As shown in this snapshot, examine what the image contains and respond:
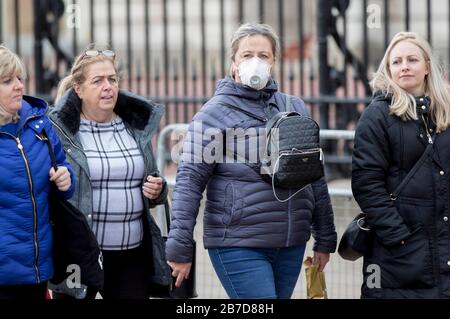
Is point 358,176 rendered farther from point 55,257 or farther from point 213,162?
point 55,257

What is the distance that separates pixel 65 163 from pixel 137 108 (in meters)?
0.66

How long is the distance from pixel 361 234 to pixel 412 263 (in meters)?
0.29

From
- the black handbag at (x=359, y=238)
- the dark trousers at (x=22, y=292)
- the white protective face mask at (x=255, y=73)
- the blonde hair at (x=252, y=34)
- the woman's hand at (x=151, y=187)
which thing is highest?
the blonde hair at (x=252, y=34)

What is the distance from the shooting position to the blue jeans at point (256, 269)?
5.20 meters

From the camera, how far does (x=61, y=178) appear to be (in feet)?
16.3

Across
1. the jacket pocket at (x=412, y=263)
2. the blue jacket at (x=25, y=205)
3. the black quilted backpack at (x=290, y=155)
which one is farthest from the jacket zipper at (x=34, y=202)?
the jacket pocket at (x=412, y=263)

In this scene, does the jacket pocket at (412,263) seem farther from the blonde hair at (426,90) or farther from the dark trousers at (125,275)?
the dark trousers at (125,275)

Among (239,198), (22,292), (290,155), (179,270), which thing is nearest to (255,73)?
(290,155)

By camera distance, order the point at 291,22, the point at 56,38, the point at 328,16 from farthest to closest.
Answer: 1. the point at 291,22
2. the point at 56,38
3. the point at 328,16

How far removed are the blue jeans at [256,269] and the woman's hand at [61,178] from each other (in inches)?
30.8

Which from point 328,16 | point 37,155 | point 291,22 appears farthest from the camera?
point 291,22

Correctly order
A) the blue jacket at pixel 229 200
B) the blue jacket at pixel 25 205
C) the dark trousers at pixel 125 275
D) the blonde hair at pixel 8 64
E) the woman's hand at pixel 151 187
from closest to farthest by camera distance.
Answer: the blue jacket at pixel 25 205 < the blonde hair at pixel 8 64 < the blue jacket at pixel 229 200 < the woman's hand at pixel 151 187 < the dark trousers at pixel 125 275
